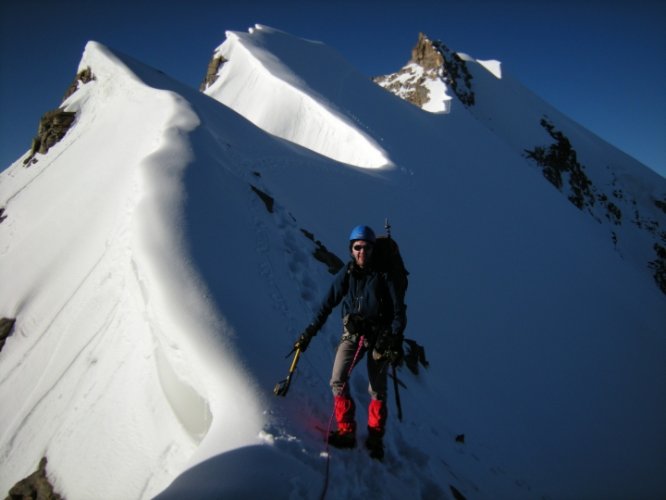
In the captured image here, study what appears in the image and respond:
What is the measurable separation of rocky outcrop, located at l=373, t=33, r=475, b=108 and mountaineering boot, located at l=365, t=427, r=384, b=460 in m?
34.7

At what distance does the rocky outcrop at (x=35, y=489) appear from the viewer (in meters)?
3.38

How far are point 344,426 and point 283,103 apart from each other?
1902cm

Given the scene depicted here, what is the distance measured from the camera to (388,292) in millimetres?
3680

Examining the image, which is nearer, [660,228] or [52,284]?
[52,284]

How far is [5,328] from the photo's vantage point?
5711mm

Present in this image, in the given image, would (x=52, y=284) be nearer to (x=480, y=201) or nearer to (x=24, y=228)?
(x=24, y=228)

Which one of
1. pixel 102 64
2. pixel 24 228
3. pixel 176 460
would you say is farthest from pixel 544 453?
pixel 102 64

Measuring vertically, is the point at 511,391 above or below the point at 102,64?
below

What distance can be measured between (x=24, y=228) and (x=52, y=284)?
365 cm

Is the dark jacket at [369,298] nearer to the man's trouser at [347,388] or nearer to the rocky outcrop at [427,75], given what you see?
the man's trouser at [347,388]

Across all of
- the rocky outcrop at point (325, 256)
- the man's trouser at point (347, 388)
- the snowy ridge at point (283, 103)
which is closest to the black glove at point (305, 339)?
the man's trouser at point (347, 388)

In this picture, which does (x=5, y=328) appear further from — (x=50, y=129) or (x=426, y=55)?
(x=426, y=55)

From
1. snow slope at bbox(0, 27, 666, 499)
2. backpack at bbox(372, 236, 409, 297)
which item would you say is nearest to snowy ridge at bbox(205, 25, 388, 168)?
snow slope at bbox(0, 27, 666, 499)

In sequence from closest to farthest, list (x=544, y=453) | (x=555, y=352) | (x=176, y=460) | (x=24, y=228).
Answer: (x=176, y=460) → (x=544, y=453) → (x=24, y=228) → (x=555, y=352)
